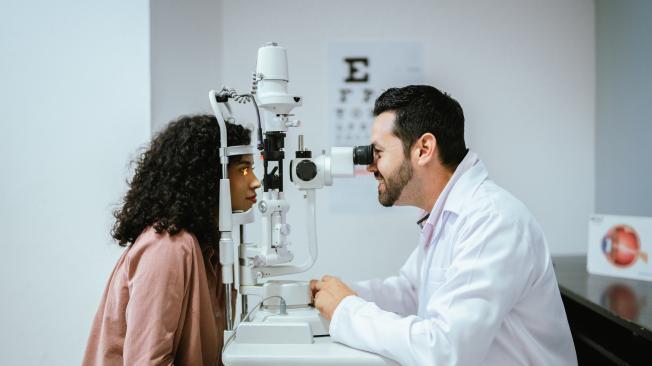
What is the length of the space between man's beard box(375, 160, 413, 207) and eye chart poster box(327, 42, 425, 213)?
Answer: 0.94 m

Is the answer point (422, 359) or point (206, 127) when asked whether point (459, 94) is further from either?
point (422, 359)

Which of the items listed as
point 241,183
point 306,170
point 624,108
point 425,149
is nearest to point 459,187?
point 425,149

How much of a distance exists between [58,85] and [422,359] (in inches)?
61.3

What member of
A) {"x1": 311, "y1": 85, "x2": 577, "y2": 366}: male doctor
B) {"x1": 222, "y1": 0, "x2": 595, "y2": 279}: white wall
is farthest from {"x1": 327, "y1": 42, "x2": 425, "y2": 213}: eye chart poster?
{"x1": 311, "y1": 85, "x2": 577, "y2": 366}: male doctor

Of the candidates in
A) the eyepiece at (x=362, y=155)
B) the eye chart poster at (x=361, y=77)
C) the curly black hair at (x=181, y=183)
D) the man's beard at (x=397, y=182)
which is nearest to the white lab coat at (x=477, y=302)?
the man's beard at (x=397, y=182)

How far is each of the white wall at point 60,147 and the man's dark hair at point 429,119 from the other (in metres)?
0.96

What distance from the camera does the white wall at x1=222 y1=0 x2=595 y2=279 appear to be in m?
2.27

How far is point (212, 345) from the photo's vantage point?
4.10 feet

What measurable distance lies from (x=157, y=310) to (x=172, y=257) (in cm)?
12

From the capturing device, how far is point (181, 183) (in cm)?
131

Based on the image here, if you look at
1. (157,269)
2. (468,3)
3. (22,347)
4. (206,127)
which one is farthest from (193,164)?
(468,3)

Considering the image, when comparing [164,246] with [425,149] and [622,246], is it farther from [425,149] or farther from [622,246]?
[622,246]

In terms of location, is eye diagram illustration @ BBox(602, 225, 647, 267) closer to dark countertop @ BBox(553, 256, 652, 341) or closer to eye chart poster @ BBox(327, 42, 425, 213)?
dark countertop @ BBox(553, 256, 652, 341)

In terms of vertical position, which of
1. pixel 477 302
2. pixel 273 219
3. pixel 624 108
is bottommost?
pixel 477 302
